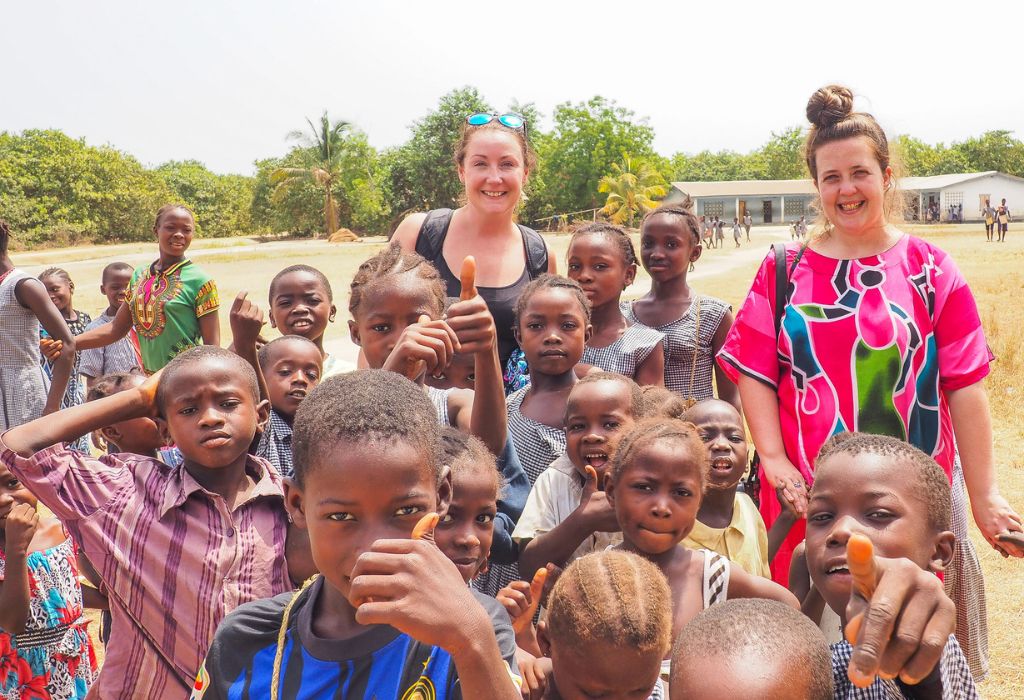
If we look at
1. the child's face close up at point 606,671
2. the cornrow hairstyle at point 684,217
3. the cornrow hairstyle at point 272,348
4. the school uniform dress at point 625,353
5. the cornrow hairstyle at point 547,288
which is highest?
the cornrow hairstyle at point 684,217

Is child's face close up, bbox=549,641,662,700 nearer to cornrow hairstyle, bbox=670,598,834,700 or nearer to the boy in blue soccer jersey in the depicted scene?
cornrow hairstyle, bbox=670,598,834,700

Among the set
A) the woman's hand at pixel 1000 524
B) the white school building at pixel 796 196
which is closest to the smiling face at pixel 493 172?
the woman's hand at pixel 1000 524

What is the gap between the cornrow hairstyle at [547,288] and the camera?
3.43 meters

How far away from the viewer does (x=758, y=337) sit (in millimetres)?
2820

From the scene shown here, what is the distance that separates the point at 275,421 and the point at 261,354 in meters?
0.30

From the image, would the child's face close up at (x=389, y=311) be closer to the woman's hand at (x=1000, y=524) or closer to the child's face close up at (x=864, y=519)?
the child's face close up at (x=864, y=519)

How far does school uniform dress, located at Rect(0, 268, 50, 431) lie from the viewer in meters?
4.91

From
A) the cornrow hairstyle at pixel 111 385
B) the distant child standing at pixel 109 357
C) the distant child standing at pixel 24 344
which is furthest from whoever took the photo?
the distant child standing at pixel 109 357

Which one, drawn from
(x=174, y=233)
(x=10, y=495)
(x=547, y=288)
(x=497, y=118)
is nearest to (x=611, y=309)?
(x=547, y=288)

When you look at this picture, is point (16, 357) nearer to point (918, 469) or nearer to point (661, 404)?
point (661, 404)

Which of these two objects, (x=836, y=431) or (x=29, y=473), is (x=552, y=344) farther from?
(x=29, y=473)

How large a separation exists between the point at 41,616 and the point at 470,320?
1.79 m

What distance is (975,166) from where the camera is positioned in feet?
217

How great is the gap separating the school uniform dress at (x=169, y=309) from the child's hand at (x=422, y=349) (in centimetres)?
371
